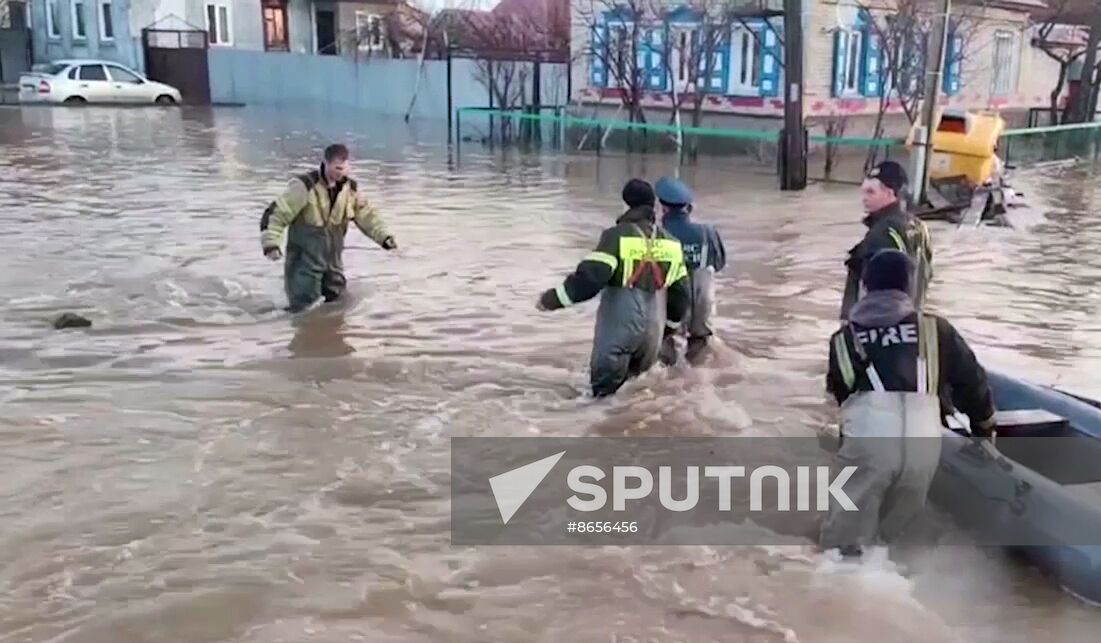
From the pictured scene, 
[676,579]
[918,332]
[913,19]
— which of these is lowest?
[676,579]

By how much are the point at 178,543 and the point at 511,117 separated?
20.6 meters

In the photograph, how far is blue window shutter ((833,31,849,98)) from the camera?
77.5 ft

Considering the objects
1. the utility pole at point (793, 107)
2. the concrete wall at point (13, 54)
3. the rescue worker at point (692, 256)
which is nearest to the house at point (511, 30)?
the utility pole at point (793, 107)

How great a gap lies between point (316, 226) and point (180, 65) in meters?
34.5

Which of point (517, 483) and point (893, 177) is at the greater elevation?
point (893, 177)

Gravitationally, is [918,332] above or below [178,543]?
above

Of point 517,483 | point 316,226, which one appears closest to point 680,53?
point 316,226

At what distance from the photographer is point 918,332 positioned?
15.2 feet

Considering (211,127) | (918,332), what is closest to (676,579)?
(918,332)

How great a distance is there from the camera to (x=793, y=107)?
17672 millimetres

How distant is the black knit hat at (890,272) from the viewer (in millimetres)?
4688

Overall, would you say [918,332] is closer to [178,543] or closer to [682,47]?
[178,543]

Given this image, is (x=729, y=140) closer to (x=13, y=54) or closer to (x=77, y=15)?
(x=77, y=15)

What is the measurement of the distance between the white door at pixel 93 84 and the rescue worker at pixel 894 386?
1334 inches
